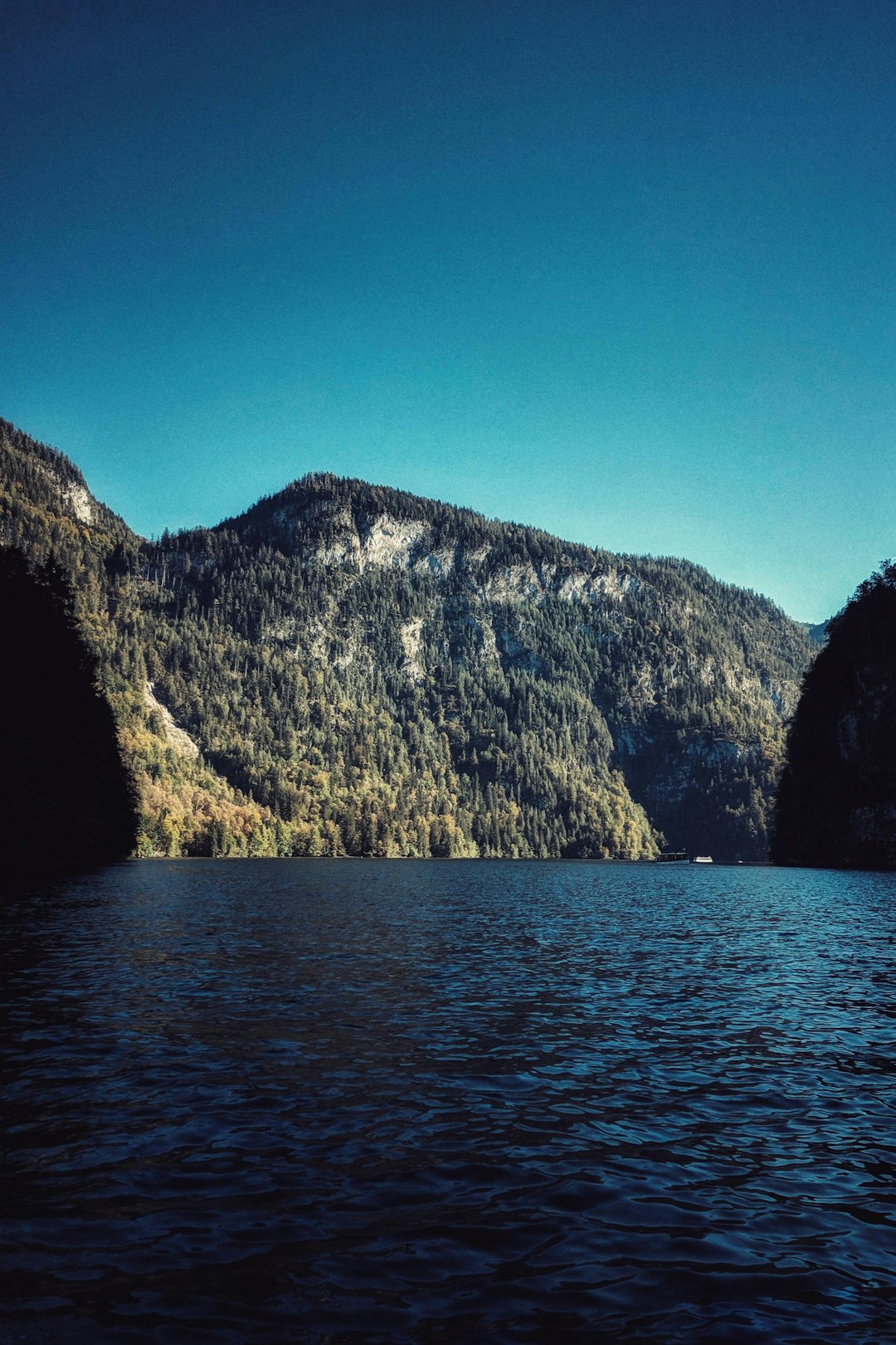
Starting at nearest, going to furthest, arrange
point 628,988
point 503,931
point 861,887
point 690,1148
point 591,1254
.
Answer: point 591,1254 → point 690,1148 → point 628,988 → point 503,931 → point 861,887

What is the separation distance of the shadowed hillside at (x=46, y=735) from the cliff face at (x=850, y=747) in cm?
11049

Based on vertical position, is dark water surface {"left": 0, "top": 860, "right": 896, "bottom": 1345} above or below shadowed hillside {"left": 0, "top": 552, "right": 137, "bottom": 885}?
below

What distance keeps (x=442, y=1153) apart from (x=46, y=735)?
218 ft

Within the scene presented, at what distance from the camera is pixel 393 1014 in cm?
2502

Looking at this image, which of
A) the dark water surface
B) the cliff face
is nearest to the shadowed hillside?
the dark water surface

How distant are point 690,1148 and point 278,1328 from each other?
27.5ft

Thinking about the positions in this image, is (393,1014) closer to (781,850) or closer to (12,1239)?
(12,1239)

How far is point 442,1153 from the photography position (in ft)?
47.7

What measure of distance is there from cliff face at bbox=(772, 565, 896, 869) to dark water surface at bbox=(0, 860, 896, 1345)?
114 meters

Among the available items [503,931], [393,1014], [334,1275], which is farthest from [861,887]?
[334,1275]

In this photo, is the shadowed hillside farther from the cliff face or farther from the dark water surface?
the cliff face

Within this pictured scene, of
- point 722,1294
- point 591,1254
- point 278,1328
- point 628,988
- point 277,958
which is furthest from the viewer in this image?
point 277,958

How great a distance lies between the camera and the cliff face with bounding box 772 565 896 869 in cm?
13475

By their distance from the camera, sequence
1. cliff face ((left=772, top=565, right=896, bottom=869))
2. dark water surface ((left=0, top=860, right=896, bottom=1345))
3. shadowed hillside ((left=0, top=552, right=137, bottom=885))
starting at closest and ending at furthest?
1. dark water surface ((left=0, top=860, right=896, bottom=1345))
2. shadowed hillside ((left=0, top=552, right=137, bottom=885))
3. cliff face ((left=772, top=565, right=896, bottom=869))
